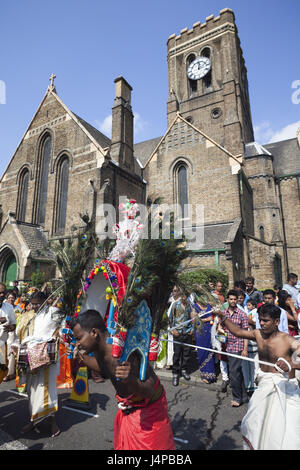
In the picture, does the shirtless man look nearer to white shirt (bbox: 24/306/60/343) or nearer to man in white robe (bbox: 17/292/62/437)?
man in white robe (bbox: 17/292/62/437)

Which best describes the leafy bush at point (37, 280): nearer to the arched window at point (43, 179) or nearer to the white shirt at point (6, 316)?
the arched window at point (43, 179)

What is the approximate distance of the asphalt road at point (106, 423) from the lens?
3451 mm

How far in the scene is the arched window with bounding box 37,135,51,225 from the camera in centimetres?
1902

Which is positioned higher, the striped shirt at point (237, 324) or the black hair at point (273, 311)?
the black hair at point (273, 311)

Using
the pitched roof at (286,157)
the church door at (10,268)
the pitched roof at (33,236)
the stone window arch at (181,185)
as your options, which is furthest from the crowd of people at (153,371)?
the pitched roof at (286,157)

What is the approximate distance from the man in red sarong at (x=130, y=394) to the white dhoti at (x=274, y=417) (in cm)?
99

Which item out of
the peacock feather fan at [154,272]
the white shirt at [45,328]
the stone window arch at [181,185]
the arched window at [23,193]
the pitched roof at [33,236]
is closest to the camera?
the peacock feather fan at [154,272]

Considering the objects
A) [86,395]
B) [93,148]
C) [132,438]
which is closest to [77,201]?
[93,148]

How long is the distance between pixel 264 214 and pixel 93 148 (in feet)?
57.3

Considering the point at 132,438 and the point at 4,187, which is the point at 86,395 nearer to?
the point at 132,438

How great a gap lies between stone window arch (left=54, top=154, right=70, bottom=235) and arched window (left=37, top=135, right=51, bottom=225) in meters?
1.48

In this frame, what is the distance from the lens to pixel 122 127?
59.5 feet

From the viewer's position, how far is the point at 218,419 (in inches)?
163

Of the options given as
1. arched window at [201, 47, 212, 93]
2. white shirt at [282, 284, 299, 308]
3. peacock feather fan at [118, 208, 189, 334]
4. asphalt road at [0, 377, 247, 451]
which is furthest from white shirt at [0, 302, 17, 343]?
arched window at [201, 47, 212, 93]
